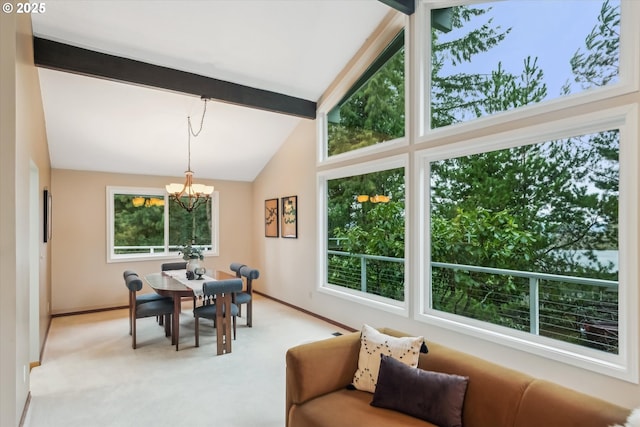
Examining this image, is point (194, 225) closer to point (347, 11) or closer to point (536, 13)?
point (347, 11)

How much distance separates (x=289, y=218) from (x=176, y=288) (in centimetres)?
250

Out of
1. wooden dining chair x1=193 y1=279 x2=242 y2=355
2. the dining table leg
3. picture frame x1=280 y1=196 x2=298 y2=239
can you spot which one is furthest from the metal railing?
the dining table leg

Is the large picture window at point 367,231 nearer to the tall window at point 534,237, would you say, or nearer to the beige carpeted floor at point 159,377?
the tall window at point 534,237

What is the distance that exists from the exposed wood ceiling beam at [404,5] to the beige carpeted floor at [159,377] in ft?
12.8

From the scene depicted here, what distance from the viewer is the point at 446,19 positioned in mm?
3613

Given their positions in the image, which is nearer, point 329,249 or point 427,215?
point 427,215

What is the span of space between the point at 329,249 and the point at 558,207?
3.15 meters

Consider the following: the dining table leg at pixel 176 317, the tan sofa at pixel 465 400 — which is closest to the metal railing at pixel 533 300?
the tan sofa at pixel 465 400

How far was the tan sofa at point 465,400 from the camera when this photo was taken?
5.08 feet

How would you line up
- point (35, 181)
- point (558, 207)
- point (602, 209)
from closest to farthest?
1. point (602, 209)
2. point (558, 207)
3. point (35, 181)

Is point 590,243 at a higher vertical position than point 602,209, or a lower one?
lower

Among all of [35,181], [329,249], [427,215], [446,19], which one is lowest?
[329,249]

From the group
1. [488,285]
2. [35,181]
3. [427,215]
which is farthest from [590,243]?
[35,181]

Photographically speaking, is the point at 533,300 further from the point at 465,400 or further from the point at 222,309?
the point at 222,309
